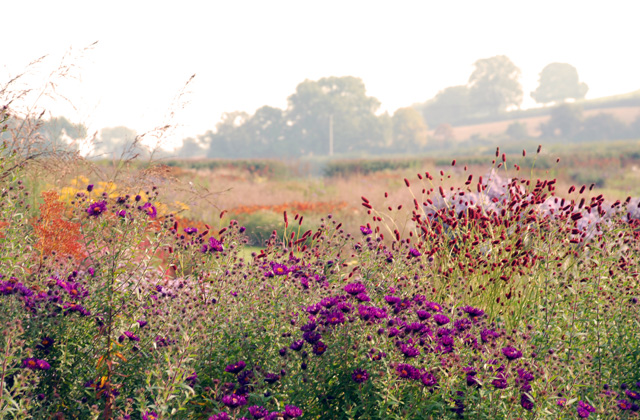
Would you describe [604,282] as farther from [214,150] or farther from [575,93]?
[575,93]

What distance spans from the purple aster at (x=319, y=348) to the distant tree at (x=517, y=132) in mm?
70375

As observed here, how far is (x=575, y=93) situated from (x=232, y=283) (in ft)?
375

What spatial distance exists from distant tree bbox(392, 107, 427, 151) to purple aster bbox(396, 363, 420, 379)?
6777 cm

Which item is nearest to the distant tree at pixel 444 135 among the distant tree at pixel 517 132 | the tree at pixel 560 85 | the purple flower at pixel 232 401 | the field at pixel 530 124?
the field at pixel 530 124

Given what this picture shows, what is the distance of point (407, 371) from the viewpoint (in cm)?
249

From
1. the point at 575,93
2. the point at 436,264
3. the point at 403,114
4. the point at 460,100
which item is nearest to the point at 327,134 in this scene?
the point at 403,114

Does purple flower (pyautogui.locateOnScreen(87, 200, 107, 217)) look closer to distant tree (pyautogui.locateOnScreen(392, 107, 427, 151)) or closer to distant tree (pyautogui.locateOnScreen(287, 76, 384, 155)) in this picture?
distant tree (pyautogui.locateOnScreen(287, 76, 384, 155))

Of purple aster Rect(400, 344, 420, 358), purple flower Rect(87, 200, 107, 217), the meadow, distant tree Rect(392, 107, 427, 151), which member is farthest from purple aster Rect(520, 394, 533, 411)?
distant tree Rect(392, 107, 427, 151)

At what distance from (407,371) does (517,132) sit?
234ft

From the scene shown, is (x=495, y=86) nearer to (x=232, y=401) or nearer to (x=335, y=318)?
(x=335, y=318)

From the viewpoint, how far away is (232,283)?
3.59 metres

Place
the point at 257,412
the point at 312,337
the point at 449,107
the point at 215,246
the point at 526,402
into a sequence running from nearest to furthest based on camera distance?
the point at 257,412, the point at 526,402, the point at 312,337, the point at 215,246, the point at 449,107

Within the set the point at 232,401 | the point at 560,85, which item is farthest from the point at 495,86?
the point at 232,401

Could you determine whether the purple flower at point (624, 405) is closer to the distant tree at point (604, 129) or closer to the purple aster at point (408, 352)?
the purple aster at point (408, 352)
